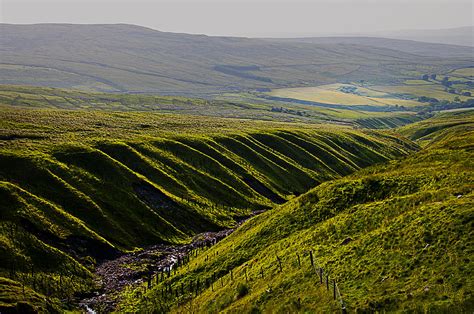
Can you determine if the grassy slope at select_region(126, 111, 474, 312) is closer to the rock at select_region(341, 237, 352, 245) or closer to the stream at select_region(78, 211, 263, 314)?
the rock at select_region(341, 237, 352, 245)

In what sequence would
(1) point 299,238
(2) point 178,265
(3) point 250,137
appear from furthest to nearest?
(3) point 250,137, (2) point 178,265, (1) point 299,238

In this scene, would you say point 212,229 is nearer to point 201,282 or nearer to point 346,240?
point 201,282

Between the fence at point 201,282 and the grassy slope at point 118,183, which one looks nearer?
the fence at point 201,282

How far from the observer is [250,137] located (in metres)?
151

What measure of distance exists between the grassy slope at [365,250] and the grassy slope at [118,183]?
53.2ft

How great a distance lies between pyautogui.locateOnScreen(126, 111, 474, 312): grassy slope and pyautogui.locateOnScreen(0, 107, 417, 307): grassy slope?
638 inches

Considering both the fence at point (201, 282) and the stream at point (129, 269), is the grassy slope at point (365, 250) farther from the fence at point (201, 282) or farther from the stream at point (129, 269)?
the stream at point (129, 269)

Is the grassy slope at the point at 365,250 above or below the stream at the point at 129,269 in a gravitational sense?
above

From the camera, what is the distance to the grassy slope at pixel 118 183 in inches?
2569

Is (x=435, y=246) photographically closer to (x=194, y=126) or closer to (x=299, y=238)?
(x=299, y=238)

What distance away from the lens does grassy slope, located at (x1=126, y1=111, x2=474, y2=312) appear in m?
34.3

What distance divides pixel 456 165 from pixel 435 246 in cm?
2938

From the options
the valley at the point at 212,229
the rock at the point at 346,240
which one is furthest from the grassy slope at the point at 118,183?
the rock at the point at 346,240

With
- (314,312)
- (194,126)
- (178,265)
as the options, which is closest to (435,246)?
(314,312)
